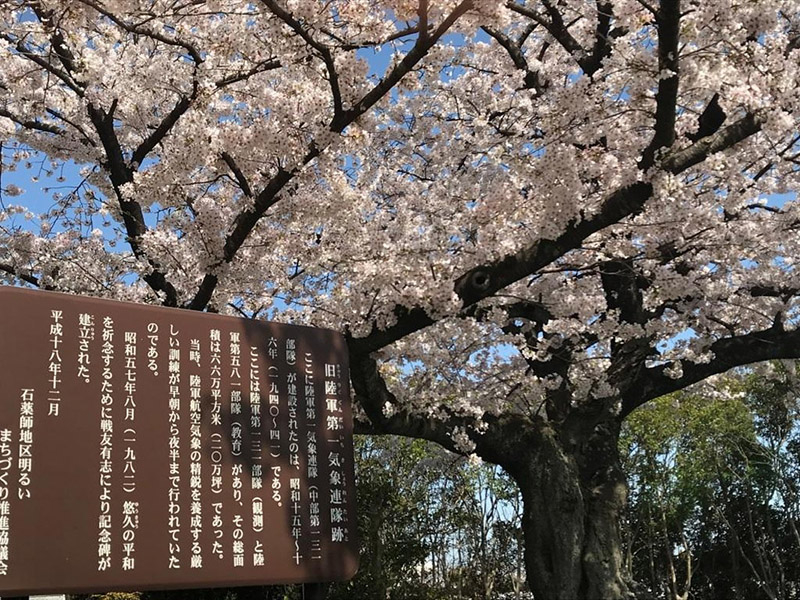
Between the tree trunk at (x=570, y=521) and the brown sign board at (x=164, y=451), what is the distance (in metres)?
2.92

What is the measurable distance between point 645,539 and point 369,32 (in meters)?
17.7

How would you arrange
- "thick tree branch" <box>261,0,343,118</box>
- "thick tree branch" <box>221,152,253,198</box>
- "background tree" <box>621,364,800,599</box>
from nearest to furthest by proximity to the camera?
"thick tree branch" <box>261,0,343,118</box>
"thick tree branch" <box>221,152,253,198</box>
"background tree" <box>621,364,800,599</box>

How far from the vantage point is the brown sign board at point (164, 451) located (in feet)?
13.2

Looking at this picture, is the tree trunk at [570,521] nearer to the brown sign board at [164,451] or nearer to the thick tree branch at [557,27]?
the brown sign board at [164,451]

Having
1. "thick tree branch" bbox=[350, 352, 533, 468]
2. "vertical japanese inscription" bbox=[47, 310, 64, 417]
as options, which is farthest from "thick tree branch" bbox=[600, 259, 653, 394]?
"vertical japanese inscription" bbox=[47, 310, 64, 417]

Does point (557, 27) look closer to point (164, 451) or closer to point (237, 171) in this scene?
point (237, 171)

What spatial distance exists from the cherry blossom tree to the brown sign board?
4.33 ft

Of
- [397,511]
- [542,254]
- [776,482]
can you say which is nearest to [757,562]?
[776,482]

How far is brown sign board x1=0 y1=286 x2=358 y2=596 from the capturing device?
402cm

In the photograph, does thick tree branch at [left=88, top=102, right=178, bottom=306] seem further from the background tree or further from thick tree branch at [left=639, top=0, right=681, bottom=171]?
the background tree

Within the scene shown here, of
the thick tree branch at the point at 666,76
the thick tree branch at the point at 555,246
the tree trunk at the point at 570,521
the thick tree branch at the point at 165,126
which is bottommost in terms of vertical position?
the tree trunk at the point at 570,521

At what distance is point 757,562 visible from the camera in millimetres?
18531

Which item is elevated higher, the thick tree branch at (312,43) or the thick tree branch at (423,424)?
the thick tree branch at (312,43)

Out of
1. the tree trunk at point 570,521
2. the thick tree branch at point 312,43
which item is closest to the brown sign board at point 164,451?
the thick tree branch at point 312,43
